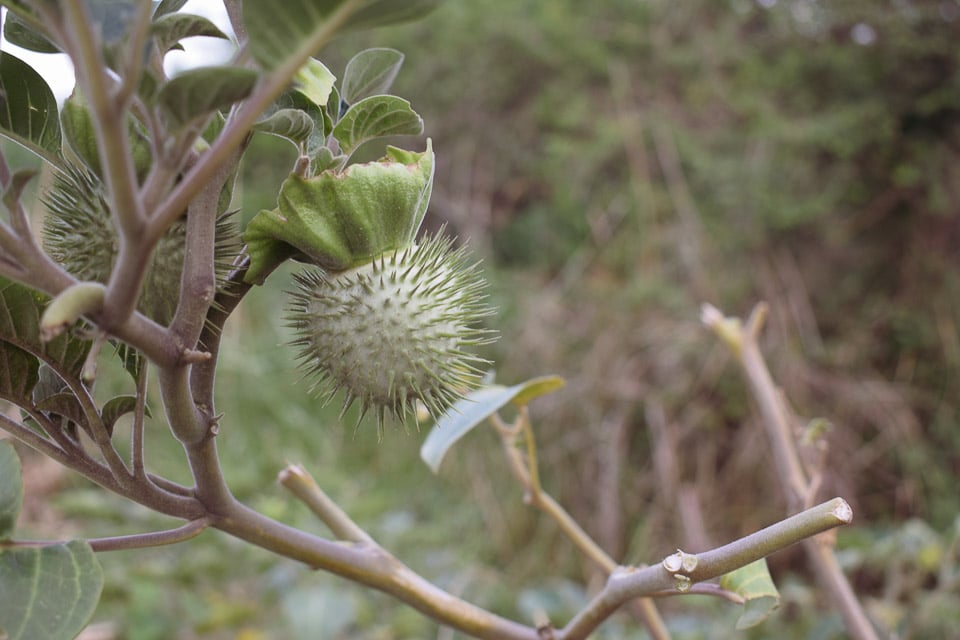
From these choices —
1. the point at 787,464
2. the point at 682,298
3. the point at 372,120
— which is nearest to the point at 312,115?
the point at 372,120

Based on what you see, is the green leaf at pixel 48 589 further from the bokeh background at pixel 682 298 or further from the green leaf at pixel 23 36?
the bokeh background at pixel 682 298

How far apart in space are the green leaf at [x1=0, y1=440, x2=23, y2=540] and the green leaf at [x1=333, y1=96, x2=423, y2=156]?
0.71ft

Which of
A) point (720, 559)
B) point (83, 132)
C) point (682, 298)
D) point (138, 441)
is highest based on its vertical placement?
point (682, 298)

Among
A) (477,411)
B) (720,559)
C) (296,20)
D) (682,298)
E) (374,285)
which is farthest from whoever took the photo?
(682,298)

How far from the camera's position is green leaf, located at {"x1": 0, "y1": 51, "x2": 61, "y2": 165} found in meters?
0.42

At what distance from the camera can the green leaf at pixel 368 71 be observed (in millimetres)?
461

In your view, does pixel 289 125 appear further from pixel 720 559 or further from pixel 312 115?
pixel 720 559

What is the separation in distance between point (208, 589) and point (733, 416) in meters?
1.44

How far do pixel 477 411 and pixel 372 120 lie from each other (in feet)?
0.85

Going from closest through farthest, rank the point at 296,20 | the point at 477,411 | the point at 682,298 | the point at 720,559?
the point at 296,20
the point at 720,559
the point at 477,411
the point at 682,298

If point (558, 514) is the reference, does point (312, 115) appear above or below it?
above

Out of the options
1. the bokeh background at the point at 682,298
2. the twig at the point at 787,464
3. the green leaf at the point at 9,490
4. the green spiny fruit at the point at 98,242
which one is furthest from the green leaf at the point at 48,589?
the bokeh background at the point at 682,298

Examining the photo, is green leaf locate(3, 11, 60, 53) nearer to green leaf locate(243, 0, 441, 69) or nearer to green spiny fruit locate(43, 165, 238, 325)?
green spiny fruit locate(43, 165, 238, 325)

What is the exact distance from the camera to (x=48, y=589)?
360 millimetres
